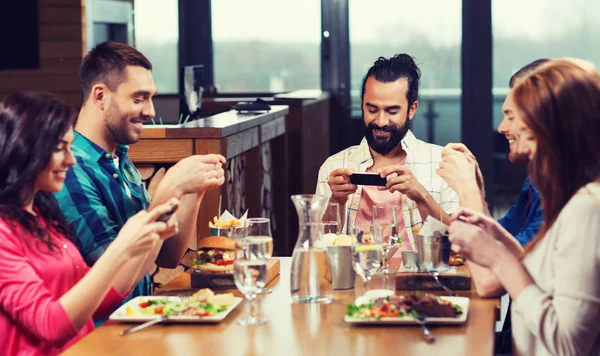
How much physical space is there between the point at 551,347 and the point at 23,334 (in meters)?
1.28

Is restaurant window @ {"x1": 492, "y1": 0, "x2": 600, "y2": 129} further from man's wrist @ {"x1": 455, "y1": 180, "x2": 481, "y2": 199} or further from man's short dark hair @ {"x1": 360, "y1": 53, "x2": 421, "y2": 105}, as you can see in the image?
man's wrist @ {"x1": 455, "y1": 180, "x2": 481, "y2": 199}

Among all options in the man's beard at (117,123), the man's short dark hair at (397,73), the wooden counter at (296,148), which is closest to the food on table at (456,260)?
the man's short dark hair at (397,73)

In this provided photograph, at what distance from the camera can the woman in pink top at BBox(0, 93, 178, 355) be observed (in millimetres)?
2234

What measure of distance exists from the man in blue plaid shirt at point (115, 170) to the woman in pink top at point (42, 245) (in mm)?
395

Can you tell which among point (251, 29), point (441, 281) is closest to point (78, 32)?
point (251, 29)

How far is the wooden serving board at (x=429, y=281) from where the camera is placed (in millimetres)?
2699

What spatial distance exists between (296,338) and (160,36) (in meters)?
7.42

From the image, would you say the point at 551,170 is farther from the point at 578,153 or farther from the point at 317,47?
the point at 317,47

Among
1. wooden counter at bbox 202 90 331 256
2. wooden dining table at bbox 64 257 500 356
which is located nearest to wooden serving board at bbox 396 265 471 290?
wooden dining table at bbox 64 257 500 356

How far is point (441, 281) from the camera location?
2715mm

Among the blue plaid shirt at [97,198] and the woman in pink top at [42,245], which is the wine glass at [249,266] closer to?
the woman in pink top at [42,245]

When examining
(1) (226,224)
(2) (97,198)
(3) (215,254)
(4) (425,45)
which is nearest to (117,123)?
(2) (97,198)

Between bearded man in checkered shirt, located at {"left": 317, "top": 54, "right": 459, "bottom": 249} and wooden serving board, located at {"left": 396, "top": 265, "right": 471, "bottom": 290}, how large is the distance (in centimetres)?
81

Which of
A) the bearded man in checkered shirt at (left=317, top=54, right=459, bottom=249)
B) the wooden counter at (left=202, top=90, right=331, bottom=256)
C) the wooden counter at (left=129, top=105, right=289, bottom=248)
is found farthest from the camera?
the wooden counter at (left=202, top=90, right=331, bottom=256)
